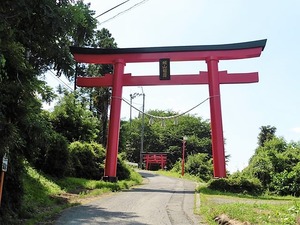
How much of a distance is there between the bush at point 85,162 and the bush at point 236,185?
6487 mm

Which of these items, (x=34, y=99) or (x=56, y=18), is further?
(x=34, y=99)

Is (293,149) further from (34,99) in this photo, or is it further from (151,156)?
(151,156)

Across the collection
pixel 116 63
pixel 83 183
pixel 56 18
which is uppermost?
pixel 116 63

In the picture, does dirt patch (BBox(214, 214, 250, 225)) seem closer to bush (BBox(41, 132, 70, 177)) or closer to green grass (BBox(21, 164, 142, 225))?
green grass (BBox(21, 164, 142, 225))

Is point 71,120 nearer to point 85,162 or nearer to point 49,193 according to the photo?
point 85,162

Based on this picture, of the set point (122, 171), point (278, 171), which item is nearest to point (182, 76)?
point (122, 171)

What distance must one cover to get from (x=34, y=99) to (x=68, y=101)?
12.6 metres

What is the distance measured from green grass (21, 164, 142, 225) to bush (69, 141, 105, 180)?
7.51ft

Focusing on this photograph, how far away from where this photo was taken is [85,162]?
19.1 meters

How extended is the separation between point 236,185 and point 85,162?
8139 mm

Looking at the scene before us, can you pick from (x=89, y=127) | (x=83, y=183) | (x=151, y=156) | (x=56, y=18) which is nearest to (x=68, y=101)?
(x=89, y=127)

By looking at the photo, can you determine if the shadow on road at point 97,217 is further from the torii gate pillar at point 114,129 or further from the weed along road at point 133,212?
the torii gate pillar at point 114,129

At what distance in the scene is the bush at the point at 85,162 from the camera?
18625 mm

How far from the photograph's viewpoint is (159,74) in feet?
56.7
